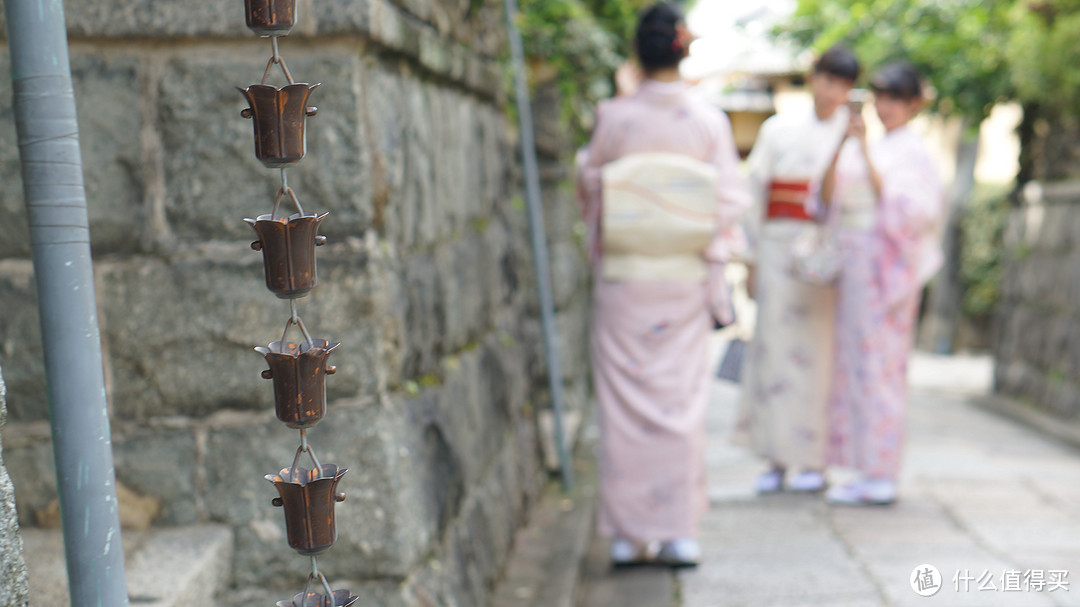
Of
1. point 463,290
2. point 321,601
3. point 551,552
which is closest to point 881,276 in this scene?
point 551,552

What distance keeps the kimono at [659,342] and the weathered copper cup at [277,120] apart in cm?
220

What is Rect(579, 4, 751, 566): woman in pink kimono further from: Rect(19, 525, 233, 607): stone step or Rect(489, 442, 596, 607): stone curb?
Rect(19, 525, 233, 607): stone step

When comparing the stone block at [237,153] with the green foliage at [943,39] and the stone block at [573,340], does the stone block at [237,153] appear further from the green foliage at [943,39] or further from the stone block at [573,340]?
the green foliage at [943,39]

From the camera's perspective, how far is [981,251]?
42.8 ft

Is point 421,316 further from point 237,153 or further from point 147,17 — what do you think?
point 147,17

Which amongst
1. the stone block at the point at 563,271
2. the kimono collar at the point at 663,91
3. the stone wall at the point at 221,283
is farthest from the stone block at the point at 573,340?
the stone wall at the point at 221,283

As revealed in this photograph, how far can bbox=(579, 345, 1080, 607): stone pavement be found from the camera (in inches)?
126

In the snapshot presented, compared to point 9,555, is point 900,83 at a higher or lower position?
higher

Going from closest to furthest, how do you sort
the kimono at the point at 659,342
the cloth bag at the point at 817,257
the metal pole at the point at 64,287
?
the metal pole at the point at 64,287, the kimono at the point at 659,342, the cloth bag at the point at 817,257

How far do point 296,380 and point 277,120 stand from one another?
1.20 ft

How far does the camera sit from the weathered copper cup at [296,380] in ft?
4.64

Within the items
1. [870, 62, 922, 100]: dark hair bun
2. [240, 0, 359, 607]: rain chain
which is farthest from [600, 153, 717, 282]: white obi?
[240, 0, 359, 607]: rain chain

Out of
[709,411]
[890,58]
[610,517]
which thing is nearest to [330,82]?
[610,517]

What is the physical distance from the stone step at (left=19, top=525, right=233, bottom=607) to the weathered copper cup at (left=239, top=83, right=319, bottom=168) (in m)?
0.88
